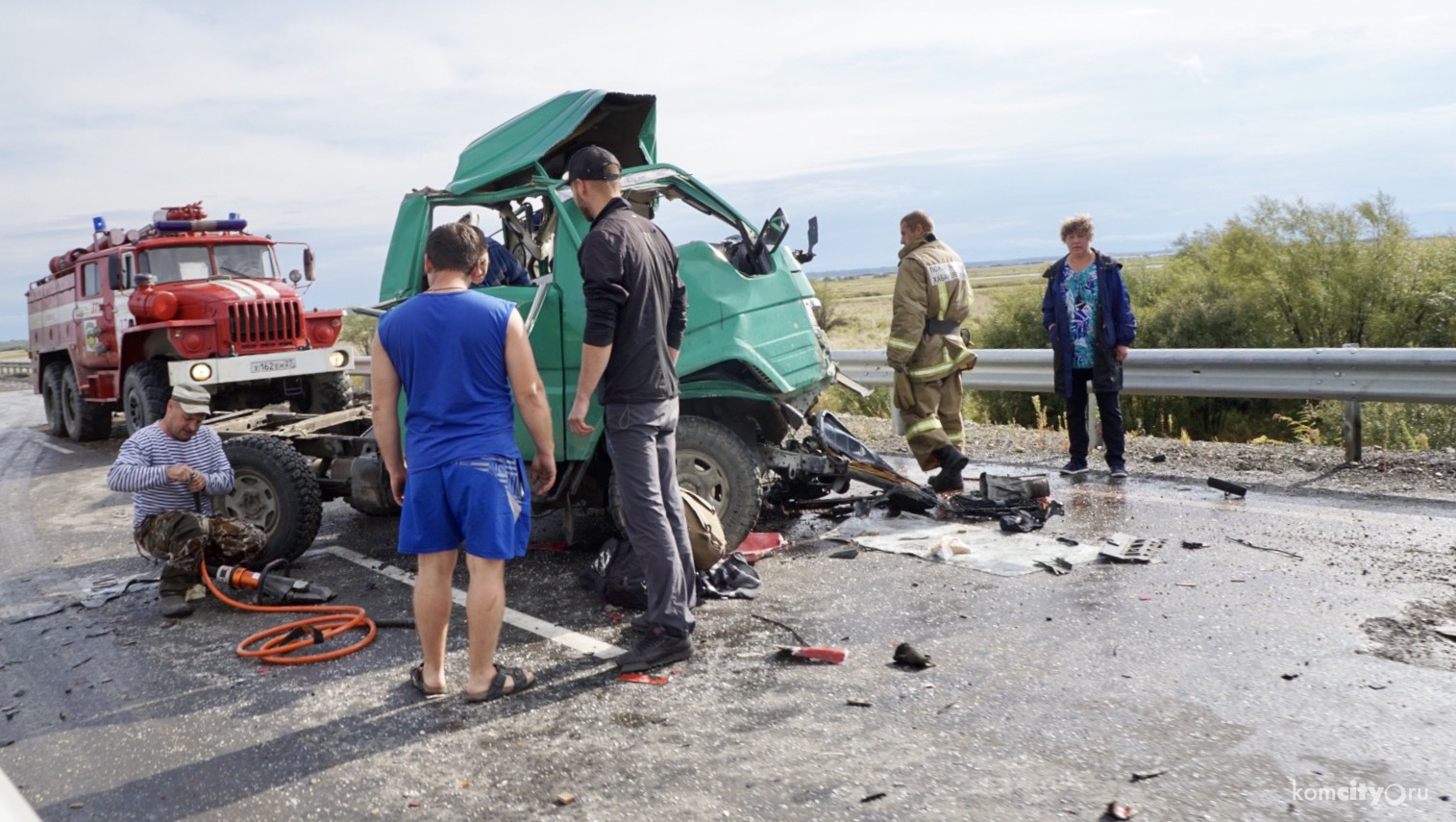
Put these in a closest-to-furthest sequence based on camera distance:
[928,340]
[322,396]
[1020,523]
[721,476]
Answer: [721,476] → [1020,523] → [928,340] → [322,396]

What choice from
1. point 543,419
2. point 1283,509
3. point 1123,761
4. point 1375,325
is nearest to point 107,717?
point 543,419

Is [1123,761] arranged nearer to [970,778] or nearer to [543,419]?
[970,778]

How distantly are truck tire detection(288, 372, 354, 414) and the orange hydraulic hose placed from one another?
707cm

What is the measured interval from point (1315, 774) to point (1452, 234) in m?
27.3

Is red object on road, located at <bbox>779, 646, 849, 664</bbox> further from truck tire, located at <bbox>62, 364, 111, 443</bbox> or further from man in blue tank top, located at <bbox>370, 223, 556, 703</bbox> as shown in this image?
truck tire, located at <bbox>62, 364, 111, 443</bbox>

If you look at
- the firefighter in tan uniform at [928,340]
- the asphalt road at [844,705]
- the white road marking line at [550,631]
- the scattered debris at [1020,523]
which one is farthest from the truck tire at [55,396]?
the scattered debris at [1020,523]

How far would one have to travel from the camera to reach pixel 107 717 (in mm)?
4199

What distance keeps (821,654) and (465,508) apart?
1.51m

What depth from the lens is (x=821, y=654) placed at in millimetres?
4371

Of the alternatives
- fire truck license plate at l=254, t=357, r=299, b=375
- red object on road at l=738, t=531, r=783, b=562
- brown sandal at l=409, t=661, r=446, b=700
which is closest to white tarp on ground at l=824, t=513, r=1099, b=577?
red object on road at l=738, t=531, r=783, b=562

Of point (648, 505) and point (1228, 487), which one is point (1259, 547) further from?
point (648, 505)

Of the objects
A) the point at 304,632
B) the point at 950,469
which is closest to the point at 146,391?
the point at 304,632

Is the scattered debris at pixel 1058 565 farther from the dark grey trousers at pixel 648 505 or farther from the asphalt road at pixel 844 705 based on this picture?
the dark grey trousers at pixel 648 505

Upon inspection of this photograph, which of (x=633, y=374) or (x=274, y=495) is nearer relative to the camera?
(x=633, y=374)
